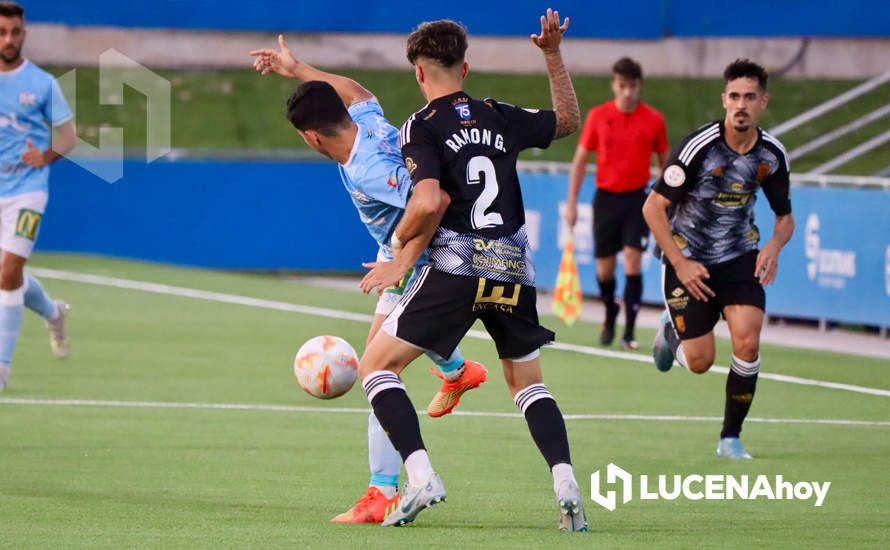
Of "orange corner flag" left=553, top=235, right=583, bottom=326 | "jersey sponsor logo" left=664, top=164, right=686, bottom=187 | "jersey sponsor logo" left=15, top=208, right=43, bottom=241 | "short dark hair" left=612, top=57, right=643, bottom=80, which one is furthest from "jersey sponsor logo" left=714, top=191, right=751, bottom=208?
"orange corner flag" left=553, top=235, right=583, bottom=326

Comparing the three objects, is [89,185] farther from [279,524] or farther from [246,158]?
[279,524]

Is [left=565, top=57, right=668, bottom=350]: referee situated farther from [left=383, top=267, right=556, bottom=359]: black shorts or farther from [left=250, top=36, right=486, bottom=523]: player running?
[left=383, top=267, right=556, bottom=359]: black shorts

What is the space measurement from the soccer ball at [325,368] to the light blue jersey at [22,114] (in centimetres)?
466

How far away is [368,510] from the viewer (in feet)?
24.5

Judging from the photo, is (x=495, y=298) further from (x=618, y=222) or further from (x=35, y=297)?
(x=618, y=222)

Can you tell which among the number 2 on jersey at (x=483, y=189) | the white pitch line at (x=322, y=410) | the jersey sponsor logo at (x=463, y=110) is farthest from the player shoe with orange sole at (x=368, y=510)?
the white pitch line at (x=322, y=410)

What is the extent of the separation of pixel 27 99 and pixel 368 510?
5485 mm

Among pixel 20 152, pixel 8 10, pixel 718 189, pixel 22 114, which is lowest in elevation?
pixel 718 189

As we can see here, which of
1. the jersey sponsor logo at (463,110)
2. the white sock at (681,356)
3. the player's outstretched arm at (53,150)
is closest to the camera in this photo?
the jersey sponsor logo at (463,110)

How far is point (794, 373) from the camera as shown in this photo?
14.0m

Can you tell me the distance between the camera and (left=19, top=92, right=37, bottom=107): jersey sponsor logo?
11766 mm

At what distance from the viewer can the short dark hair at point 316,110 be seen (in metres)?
7.30

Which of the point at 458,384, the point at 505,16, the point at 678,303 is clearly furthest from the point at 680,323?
the point at 505,16

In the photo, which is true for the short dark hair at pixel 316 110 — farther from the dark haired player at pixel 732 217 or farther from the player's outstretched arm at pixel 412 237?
the dark haired player at pixel 732 217
